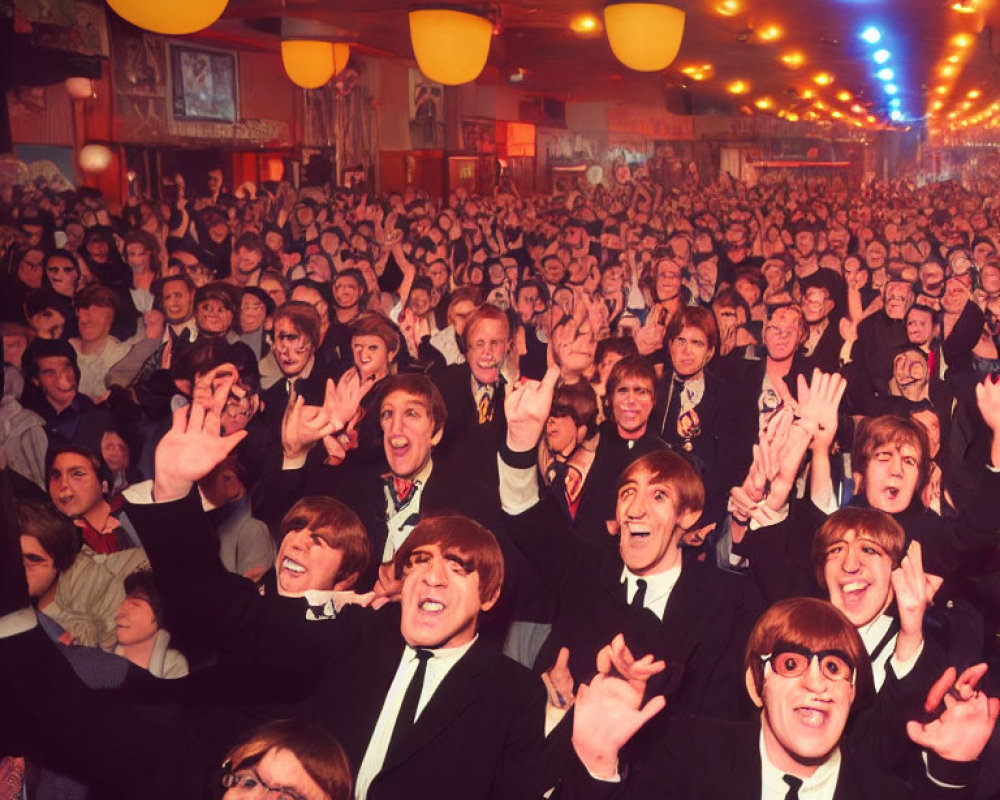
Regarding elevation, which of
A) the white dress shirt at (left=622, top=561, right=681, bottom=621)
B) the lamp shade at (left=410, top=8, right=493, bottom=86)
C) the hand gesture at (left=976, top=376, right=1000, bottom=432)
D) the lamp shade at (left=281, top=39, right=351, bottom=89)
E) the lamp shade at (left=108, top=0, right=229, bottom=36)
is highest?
the lamp shade at (left=281, top=39, right=351, bottom=89)

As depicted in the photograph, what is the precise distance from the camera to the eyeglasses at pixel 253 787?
6.36ft

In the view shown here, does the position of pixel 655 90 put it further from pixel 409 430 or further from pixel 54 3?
pixel 409 430

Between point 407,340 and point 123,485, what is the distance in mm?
1757

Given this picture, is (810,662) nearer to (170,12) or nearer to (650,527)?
(650,527)

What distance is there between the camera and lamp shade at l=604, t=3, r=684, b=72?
509 centimetres

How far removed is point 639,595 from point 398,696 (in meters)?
0.74

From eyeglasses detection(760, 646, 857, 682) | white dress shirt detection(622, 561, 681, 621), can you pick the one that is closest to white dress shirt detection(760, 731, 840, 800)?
eyeglasses detection(760, 646, 857, 682)

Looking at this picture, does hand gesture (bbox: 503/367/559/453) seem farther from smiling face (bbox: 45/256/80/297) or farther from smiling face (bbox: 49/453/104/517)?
smiling face (bbox: 45/256/80/297)

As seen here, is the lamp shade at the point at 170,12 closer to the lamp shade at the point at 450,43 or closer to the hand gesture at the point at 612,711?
the lamp shade at the point at 450,43

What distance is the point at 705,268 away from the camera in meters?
7.97

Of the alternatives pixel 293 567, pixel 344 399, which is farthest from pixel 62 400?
pixel 293 567

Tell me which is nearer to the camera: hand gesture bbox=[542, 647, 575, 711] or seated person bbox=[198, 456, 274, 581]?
hand gesture bbox=[542, 647, 575, 711]

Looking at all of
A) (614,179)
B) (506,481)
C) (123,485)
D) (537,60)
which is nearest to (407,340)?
(123,485)

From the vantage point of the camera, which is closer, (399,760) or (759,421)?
(399,760)
